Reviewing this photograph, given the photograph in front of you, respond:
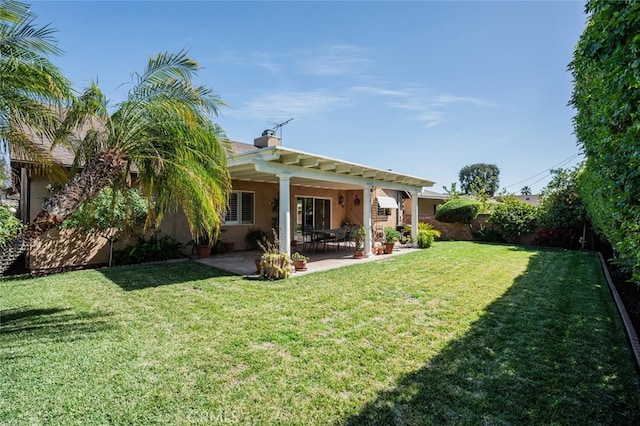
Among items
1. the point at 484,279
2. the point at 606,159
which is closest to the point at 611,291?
the point at 484,279

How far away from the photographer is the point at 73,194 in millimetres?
6438

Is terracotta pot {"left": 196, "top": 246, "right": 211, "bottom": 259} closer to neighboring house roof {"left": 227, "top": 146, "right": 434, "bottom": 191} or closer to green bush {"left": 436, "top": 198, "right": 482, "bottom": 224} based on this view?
neighboring house roof {"left": 227, "top": 146, "right": 434, "bottom": 191}

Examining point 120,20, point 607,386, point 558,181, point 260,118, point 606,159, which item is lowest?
point 607,386

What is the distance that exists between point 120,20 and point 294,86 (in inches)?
299

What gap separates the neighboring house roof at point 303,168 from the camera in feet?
31.7

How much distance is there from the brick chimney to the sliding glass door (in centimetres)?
413

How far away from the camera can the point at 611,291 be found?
8.52m

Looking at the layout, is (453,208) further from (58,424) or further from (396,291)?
(58,424)

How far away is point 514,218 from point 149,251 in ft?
69.3

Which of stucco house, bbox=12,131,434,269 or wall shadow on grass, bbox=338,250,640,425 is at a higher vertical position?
stucco house, bbox=12,131,434,269

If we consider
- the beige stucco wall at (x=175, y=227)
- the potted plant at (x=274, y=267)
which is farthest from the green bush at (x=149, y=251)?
the potted plant at (x=274, y=267)

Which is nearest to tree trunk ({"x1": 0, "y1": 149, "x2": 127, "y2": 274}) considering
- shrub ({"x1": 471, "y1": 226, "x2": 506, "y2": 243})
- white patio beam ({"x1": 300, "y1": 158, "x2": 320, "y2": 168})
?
white patio beam ({"x1": 300, "y1": 158, "x2": 320, "y2": 168})

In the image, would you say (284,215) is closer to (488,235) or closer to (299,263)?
(299,263)

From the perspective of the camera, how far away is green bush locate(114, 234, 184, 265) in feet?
38.4
